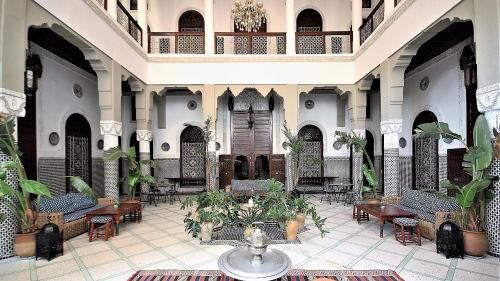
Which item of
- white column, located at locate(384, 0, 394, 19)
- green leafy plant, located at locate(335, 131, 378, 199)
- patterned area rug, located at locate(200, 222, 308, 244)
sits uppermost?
white column, located at locate(384, 0, 394, 19)

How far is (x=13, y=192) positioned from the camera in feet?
13.1

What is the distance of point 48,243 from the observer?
4160 mm

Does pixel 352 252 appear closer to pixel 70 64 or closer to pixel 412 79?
pixel 412 79

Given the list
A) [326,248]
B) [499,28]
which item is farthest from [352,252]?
[499,28]

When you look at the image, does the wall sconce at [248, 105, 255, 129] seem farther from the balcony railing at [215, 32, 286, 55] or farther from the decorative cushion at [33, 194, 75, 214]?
the decorative cushion at [33, 194, 75, 214]

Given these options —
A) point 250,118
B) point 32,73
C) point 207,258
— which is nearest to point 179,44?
point 250,118

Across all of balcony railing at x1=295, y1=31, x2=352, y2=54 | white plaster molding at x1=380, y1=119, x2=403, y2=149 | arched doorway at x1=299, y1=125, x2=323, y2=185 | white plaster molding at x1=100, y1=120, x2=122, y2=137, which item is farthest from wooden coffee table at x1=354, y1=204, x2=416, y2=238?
white plaster molding at x1=100, y1=120, x2=122, y2=137

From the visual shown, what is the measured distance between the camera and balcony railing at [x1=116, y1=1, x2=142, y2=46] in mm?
7625

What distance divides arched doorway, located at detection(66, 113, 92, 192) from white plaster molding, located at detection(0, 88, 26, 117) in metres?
3.93

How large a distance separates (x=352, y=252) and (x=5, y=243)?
5.27 metres

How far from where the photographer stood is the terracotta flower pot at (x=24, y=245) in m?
4.21

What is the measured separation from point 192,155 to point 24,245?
23.4 feet

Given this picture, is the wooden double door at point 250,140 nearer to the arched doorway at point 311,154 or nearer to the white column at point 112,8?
the arched doorway at point 311,154

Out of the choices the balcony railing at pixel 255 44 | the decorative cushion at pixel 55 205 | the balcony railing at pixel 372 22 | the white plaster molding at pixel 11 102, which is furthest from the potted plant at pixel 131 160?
the balcony railing at pixel 372 22
